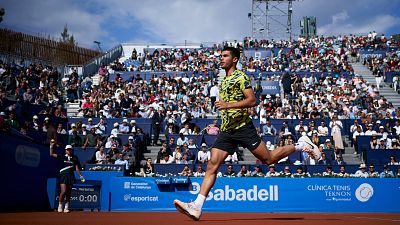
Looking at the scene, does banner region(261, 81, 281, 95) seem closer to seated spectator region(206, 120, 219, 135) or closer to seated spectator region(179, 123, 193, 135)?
seated spectator region(206, 120, 219, 135)

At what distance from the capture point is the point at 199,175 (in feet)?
56.4

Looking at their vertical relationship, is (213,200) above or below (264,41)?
below

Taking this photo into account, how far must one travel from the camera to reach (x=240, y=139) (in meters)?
7.47

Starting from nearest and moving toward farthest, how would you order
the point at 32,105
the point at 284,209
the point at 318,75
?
the point at 284,209, the point at 32,105, the point at 318,75

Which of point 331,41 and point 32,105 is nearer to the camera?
point 32,105

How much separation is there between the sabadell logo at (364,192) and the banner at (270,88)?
12.1 m

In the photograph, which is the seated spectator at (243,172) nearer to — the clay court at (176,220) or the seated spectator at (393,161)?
the seated spectator at (393,161)

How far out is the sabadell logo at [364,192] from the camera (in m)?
16.5

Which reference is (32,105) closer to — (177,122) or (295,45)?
(177,122)

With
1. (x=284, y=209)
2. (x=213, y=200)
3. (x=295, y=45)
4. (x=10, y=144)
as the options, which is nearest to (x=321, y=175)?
(x=284, y=209)

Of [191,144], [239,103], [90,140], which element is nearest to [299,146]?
[239,103]

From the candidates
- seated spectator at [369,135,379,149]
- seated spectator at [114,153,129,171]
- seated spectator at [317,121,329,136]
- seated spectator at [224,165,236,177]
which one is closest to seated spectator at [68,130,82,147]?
seated spectator at [114,153,129,171]

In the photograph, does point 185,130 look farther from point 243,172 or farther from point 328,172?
point 328,172

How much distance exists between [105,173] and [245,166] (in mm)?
5180
